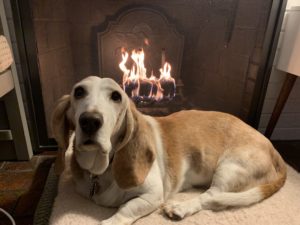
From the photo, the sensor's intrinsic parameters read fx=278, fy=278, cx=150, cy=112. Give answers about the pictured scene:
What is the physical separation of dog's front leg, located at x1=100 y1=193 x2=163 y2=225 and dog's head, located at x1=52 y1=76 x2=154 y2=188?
10 centimetres

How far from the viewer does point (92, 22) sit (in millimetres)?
2000

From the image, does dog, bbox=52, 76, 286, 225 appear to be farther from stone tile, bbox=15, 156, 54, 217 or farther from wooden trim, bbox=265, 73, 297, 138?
wooden trim, bbox=265, 73, 297, 138

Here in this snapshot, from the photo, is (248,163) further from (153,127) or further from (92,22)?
(92,22)

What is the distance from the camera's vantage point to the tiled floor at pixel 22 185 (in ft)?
4.45

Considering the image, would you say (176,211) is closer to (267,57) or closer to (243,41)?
(267,57)

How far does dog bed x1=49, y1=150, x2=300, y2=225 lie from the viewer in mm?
1231

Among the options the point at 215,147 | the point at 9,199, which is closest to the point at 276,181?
the point at 215,147

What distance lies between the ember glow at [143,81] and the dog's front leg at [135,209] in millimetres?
1044

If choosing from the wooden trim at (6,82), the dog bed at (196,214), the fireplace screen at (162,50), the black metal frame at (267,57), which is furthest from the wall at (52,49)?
the black metal frame at (267,57)

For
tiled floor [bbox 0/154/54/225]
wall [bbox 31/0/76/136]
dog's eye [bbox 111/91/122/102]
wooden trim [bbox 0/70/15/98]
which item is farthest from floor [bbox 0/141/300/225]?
dog's eye [bbox 111/91/122/102]

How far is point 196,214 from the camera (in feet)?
4.22

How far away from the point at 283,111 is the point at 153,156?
4.67 feet

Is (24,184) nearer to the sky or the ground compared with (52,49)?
nearer to the ground

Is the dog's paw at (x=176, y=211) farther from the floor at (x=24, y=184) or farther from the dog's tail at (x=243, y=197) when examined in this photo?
the floor at (x=24, y=184)
